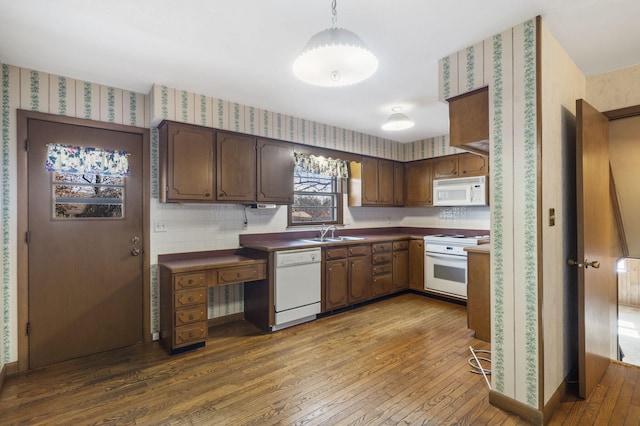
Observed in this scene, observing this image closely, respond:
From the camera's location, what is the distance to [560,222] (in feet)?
6.93

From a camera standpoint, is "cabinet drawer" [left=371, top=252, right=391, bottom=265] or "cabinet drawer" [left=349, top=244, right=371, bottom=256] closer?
"cabinet drawer" [left=349, top=244, right=371, bottom=256]

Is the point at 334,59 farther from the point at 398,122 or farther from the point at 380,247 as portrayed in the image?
the point at 380,247

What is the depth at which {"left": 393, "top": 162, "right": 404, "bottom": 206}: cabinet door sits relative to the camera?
5207mm

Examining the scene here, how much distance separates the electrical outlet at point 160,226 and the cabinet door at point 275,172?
1010mm

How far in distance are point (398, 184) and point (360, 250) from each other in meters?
1.70

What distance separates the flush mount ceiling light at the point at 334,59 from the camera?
5.04ft

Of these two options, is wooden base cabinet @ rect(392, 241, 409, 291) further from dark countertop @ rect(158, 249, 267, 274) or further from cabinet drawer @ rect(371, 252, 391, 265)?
dark countertop @ rect(158, 249, 267, 274)

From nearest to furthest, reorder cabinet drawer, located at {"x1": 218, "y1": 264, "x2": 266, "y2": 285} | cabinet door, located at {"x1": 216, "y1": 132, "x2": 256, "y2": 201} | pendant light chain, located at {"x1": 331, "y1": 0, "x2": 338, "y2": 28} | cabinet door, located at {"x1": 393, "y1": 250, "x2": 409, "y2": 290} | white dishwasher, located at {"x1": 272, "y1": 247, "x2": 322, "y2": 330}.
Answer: pendant light chain, located at {"x1": 331, "y1": 0, "x2": 338, "y2": 28}, cabinet drawer, located at {"x1": 218, "y1": 264, "x2": 266, "y2": 285}, cabinet door, located at {"x1": 216, "y1": 132, "x2": 256, "y2": 201}, white dishwasher, located at {"x1": 272, "y1": 247, "x2": 322, "y2": 330}, cabinet door, located at {"x1": 393, "y1": 250, "x2": 409, "y2": 290}

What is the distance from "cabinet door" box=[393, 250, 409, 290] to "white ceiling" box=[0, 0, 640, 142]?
2.52 metres

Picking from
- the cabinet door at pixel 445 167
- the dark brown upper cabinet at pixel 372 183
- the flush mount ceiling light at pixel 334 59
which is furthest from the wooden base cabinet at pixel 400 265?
the flush mount ceiling light at pixel 334 59

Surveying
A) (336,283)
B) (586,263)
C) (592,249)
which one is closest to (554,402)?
(586,263)

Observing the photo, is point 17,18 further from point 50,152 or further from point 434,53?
point 434,53

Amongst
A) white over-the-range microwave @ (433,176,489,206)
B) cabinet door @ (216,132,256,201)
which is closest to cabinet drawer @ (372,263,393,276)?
white over-the-range microwave @ (433,176,489,206)

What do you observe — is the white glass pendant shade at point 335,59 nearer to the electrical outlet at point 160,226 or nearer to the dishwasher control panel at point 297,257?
the dishwasher control panel at point 297,257
